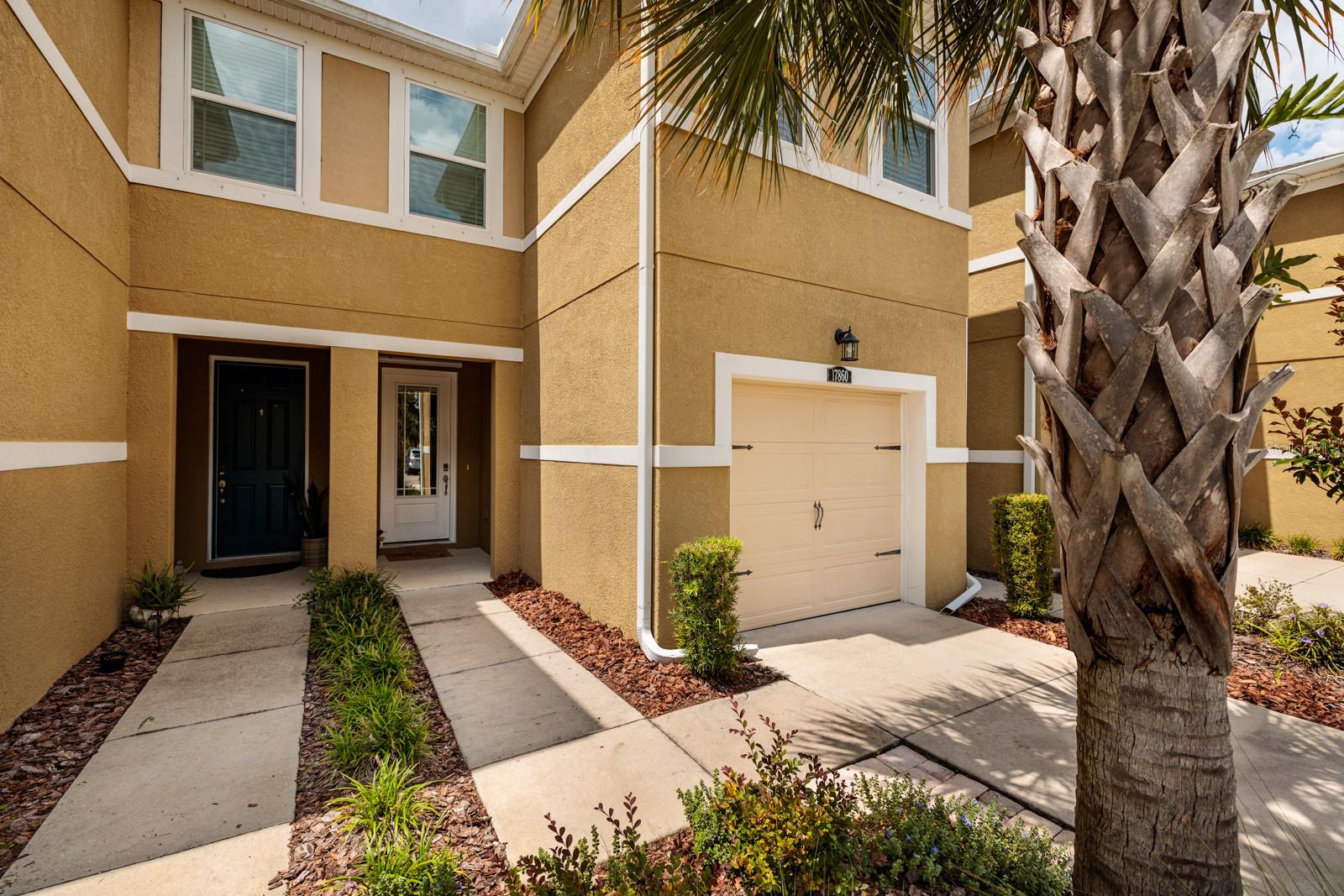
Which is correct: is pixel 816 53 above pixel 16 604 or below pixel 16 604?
above

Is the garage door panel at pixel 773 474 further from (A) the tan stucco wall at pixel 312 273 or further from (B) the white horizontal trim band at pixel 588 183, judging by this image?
(A) the tan stucco wall at pixel 312 273

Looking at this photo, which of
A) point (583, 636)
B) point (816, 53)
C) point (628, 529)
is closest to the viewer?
point (816, 53)

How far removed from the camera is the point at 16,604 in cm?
358

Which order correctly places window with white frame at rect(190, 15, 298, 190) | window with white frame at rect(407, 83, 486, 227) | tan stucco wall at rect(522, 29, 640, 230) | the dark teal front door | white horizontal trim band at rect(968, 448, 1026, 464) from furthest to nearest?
white horizontal trim band at rect(968, 448, 1026, 464) < the dark teal front door < window with white frame at rect(407, 83, 486, 227) < window with white frame at rect(190, 15, 298, 190) < tan stucco wall at rect(522, 29, 640, 230)

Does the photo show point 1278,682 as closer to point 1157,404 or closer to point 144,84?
point 1157,404

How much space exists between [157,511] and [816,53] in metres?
6.81

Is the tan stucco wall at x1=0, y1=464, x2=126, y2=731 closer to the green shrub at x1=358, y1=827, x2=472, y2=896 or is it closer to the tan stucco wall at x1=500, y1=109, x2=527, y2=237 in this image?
the green shrub at x1=358, y1=827, x2=472, y2=896

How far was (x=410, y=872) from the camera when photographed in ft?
7.30

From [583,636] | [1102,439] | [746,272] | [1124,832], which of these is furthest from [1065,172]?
[583,636]

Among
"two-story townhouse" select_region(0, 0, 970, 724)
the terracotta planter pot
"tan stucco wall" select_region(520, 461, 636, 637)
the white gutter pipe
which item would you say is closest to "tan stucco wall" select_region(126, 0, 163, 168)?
"two-story townhouse" select_region(0, 0, 970, 724)

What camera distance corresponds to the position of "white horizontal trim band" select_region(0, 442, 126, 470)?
11.5 ft

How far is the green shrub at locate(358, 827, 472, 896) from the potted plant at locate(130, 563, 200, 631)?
14.1ft

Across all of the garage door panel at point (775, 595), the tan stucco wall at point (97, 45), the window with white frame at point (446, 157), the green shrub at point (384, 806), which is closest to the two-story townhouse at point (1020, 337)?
the garage door panel at point (775, 595)

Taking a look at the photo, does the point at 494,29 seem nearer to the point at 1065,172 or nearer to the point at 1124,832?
the point at 1065,172
